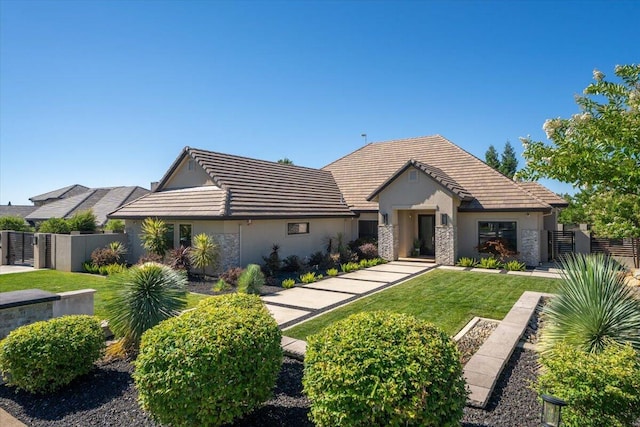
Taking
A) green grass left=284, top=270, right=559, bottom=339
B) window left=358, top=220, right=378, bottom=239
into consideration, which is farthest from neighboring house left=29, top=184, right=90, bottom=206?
green grass left=284, top=270, right=559, bottom=339

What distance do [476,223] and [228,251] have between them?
14.3 m

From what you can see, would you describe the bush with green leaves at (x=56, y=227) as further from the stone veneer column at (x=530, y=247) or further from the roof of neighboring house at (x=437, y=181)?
the stone veneer column at (x=530, y=247)

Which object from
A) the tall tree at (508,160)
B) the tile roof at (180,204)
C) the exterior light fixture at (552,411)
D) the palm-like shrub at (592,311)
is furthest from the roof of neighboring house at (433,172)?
the tall tree at (508,160)

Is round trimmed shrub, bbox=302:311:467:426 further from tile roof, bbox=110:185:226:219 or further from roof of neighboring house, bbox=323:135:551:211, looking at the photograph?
roof of neighboring house, bbox=323:135:551:211

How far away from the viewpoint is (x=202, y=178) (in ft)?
60.8

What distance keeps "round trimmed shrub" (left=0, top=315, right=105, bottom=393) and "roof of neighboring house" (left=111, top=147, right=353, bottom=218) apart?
9529 millimetres

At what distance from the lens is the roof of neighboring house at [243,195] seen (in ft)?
53.9

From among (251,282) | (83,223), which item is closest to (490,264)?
(251,282)

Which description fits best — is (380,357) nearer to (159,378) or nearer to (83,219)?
(159,378)

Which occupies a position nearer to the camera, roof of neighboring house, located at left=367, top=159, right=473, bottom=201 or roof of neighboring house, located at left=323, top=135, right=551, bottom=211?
roof of neighboring house, located at left=367, top=159, right=473, bottom=201

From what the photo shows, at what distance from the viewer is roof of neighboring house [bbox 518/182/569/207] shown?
21062 millimetres

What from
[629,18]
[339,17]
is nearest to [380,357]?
[629,18]

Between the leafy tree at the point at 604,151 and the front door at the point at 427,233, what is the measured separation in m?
16.0

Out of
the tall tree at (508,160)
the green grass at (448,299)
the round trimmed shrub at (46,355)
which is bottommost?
the green grass at (448,299)
